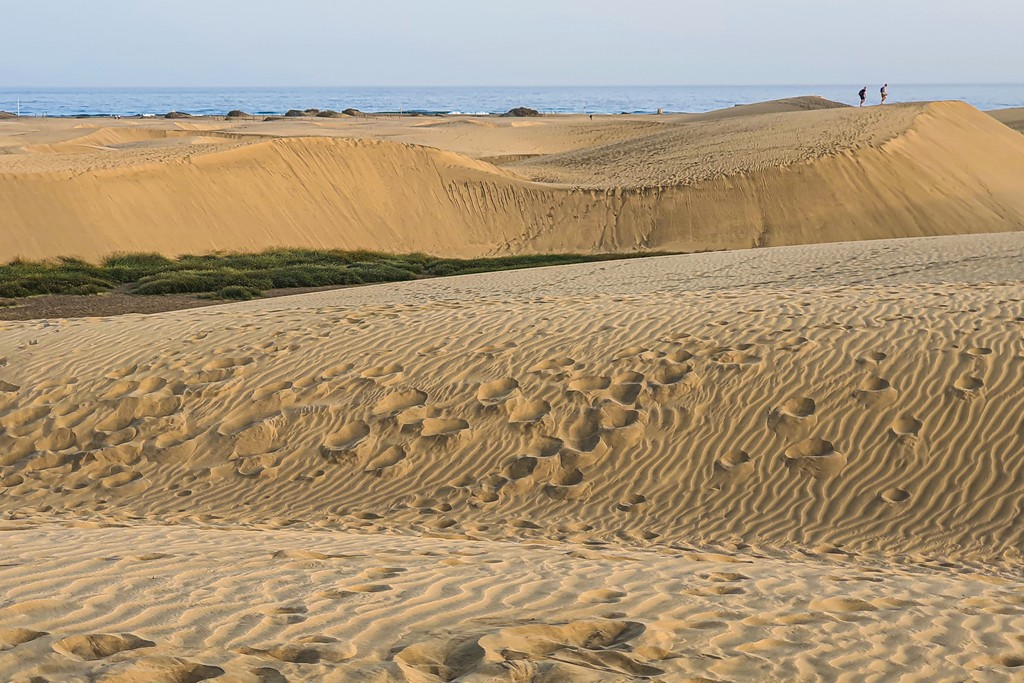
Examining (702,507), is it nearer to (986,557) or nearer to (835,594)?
(986,557)

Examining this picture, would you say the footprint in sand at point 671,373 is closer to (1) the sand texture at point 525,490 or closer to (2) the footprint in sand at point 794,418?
(1) the sand texture at point 525,490

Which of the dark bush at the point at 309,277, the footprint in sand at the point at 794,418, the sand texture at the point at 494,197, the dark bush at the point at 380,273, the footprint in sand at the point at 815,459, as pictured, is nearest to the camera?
the footprint in sand at the point at 815,459

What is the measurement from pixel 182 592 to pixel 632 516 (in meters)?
3.65

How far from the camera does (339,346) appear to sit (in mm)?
10727

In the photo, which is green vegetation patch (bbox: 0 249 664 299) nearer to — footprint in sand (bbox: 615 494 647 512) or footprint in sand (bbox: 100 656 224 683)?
footprint in sand (bbox: 615 494 647 512)

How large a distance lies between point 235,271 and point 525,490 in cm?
1572

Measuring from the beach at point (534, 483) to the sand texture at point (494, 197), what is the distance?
37.8ft

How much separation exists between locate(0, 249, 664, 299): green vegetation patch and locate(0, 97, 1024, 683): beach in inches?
188

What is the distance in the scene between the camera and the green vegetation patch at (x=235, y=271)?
20016 mm

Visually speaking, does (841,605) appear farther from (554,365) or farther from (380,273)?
(380,273)

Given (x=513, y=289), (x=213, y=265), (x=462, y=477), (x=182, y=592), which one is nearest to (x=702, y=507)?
(x=462, y=477)

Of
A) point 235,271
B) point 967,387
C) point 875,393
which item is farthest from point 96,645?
point 235,271

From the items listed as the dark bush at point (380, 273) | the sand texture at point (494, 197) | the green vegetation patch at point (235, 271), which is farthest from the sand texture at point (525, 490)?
the sand texture at point (494, 197)

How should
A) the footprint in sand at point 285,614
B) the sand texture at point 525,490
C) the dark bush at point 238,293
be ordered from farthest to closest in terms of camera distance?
the dark bush at point 238,293, the footprint in sand at point 285,614, the sand texture at point 525,490
